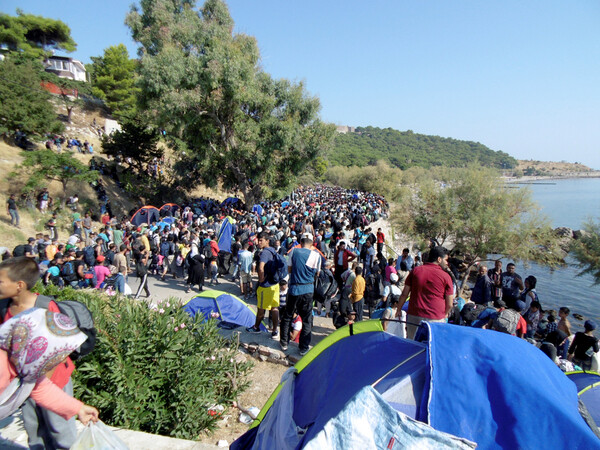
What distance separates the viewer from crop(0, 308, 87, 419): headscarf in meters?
1.90

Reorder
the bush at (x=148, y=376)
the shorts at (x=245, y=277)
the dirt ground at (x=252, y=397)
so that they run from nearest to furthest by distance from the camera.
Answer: the bush at (x=148, y=376) → the dirt ground at (x=252, y=397) → the shorts at (x=245, y=277)

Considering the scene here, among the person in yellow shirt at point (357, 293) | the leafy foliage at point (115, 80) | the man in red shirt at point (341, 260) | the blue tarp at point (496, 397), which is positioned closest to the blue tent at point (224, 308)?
the person in yellow shirt at point (357, 293)

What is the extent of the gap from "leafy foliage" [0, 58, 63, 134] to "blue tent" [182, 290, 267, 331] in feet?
67.5

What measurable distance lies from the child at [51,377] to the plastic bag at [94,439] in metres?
0.29

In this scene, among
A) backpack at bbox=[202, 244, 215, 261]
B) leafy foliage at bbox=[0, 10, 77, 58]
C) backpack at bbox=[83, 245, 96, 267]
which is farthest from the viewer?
leafy foliage at bbox=[0, 10, 77, 58]

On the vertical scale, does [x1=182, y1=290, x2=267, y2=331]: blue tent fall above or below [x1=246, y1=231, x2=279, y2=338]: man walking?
below

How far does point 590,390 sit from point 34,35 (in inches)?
2292

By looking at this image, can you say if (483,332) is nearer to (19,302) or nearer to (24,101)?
(19,302)

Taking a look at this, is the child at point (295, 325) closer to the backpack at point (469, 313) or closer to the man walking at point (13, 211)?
the backpack at point (469, 313)

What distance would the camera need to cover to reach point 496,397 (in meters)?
1.86

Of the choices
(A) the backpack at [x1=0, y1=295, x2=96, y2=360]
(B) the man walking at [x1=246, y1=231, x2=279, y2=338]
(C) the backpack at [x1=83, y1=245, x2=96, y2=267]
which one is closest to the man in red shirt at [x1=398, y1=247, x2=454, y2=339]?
(B) the man walking at [x1=246, y1=231, x2=279, y2=338]

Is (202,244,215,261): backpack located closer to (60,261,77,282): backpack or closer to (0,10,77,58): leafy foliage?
(60,261,77,282): backpack

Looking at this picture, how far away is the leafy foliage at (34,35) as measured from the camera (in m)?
36.6

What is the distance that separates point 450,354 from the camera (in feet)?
6.60
